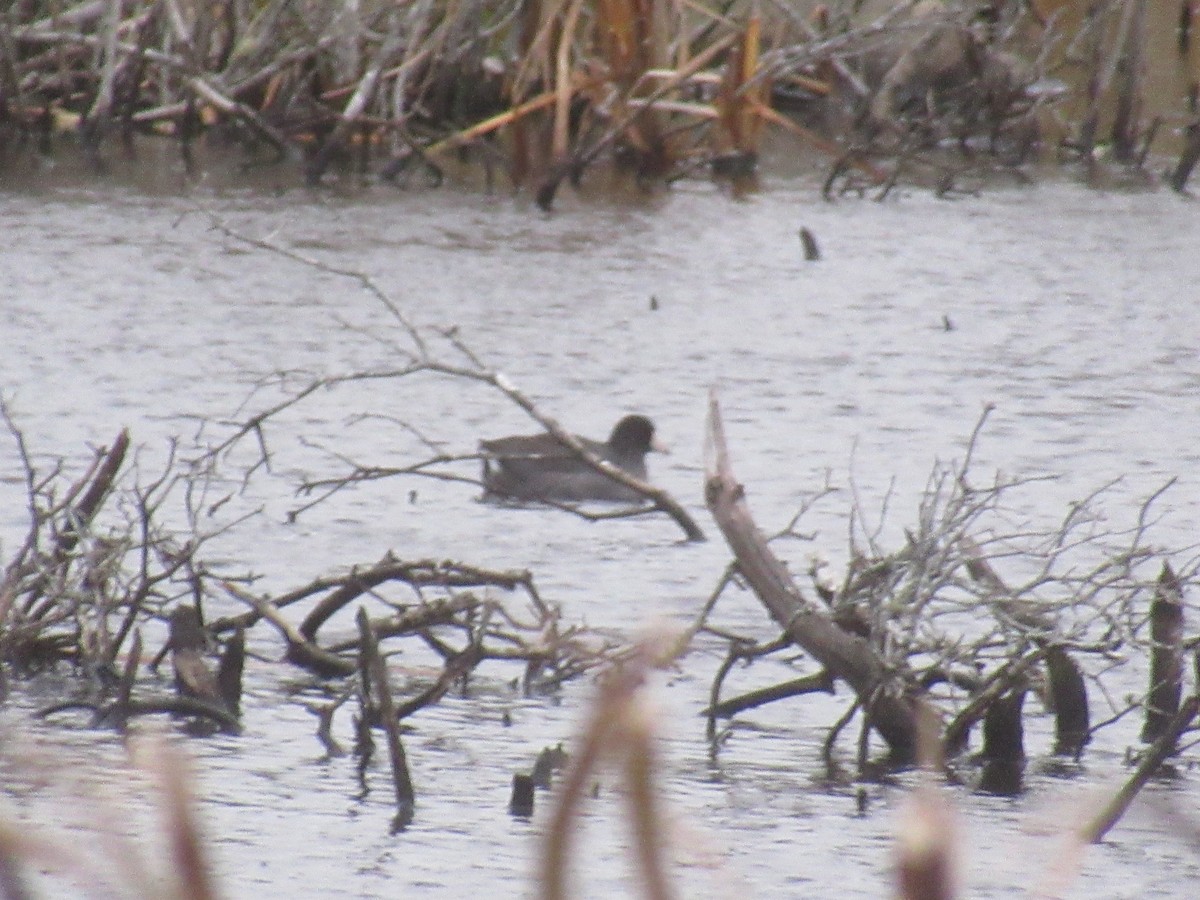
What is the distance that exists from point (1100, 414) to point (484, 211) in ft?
24.6

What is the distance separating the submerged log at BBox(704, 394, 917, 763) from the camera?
214 inches

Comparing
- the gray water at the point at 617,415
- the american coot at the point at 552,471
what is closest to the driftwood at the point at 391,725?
the gray water at the point at 617,415

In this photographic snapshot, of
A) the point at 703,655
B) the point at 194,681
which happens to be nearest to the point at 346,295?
the point at 703,655

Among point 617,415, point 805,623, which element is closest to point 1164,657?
point 805,623

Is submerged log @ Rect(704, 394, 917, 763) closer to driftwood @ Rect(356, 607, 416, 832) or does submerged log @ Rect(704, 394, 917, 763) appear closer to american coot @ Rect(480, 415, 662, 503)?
driftwood @ Rect(356, 607, 416, 832)

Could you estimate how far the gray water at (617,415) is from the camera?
190 inches

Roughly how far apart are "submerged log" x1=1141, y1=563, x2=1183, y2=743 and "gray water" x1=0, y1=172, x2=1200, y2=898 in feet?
0.46

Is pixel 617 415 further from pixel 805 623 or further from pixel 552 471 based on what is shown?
pixel 805 623

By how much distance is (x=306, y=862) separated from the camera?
4.61 meters

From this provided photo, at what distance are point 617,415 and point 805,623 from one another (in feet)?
17.5

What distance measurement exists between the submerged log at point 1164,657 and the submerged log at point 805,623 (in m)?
0.55

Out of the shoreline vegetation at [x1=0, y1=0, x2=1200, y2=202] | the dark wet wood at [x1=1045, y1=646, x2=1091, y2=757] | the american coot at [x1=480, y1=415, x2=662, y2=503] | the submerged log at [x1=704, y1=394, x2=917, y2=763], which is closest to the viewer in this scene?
the submerged log at [x1=704, y1=394, x2=917, y2=763]

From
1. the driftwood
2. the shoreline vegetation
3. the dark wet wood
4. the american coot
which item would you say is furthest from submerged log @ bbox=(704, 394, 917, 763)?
the shoreline vegetation

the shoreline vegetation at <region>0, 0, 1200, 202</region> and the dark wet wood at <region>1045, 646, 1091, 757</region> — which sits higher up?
the shoreline vegetation at <region>0, 0, 1200, 202</region>
